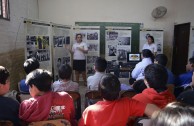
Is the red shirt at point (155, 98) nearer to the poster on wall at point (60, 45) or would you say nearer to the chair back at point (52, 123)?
the chair back at point (52, 123)

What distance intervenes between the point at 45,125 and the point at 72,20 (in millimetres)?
5262

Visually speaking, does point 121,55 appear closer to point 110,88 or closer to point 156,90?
point 156,90

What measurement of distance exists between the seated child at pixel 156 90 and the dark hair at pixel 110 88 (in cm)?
29

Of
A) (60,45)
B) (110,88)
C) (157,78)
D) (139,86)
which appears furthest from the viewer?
(60,45)

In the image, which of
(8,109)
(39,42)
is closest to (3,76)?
(8,109)

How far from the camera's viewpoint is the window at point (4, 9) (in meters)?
3.70

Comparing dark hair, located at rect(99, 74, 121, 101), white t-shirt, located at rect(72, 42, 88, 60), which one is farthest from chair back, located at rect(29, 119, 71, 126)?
white t-shirt, located at rect(72, 42, 88, 60)

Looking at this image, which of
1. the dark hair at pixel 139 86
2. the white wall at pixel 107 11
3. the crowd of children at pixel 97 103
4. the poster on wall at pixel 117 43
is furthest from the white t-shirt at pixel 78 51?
the crowd of children at pixel 97 103

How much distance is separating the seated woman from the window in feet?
8.18

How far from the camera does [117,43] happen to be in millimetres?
6242

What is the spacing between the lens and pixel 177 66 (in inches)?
263

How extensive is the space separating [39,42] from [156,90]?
2.91m

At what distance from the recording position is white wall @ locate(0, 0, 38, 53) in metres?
3.80

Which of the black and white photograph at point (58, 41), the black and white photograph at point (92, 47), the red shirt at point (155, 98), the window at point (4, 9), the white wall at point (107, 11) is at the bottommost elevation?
the red shirt at point (155, 98)
